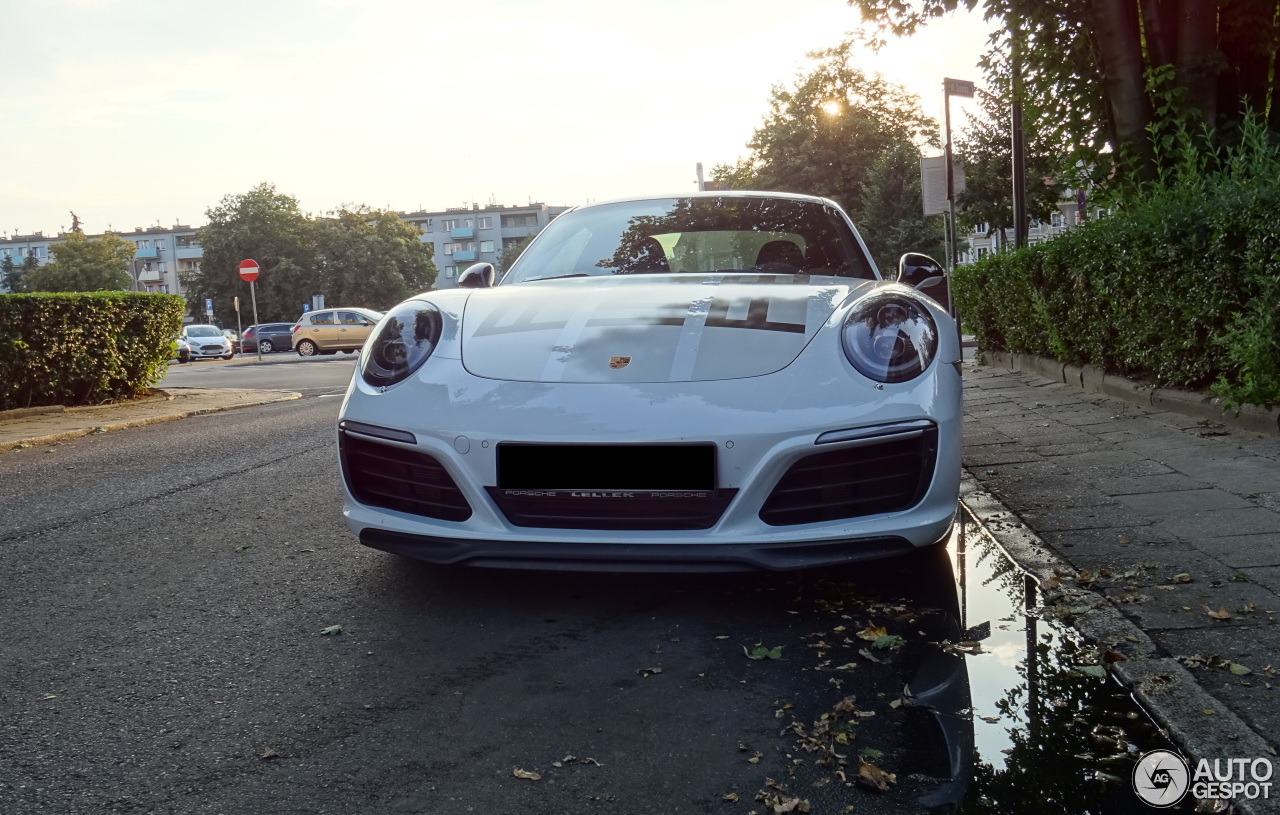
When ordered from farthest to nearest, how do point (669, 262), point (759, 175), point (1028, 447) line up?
point (759, 175) < point (1028, 447) < point (669, 262)

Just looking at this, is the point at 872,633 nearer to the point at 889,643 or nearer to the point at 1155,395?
Result: the point at 889,643

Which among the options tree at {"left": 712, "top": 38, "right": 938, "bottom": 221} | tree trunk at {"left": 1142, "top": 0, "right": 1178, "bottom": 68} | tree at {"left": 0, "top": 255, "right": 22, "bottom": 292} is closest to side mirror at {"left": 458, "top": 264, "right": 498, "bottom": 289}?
tree trunk at {"left": 1142, "top": 0, "right": 1178, "bottom": 68}

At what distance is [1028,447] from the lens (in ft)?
20.3

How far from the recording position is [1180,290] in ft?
21.2

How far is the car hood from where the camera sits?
316cm

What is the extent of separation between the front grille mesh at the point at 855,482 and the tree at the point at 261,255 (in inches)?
2864

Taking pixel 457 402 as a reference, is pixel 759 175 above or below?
above

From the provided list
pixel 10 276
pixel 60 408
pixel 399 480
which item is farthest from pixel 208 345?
pixel 10 276

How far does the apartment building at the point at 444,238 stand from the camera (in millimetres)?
124812

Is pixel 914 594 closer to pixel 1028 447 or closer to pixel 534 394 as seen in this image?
pixel 534 394

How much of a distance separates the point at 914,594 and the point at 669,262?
1.76m

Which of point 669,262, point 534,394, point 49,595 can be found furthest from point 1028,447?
point 49,595

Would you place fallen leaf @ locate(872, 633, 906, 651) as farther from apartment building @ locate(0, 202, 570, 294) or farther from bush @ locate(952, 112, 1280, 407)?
apartment building @ locate(0, 202, 570, 294)

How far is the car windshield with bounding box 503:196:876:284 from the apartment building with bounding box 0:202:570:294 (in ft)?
394
